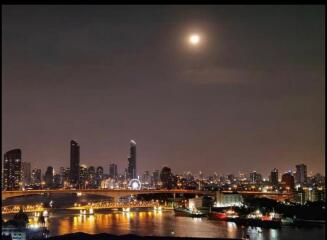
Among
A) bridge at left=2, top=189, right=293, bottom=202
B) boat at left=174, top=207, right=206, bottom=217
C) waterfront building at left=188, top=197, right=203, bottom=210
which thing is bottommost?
boat at left=174, top=207, right=206, bottom=217

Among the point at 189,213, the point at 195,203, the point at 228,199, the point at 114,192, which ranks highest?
the point at 114,192

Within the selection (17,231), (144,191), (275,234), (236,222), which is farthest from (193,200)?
(17,231)

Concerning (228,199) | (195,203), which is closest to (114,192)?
(195,203)

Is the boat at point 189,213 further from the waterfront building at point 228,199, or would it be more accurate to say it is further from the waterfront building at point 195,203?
the waterfront building at point 228,199

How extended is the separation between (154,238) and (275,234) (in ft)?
23.9

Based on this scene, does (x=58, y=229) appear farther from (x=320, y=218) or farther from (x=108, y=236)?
(x=320, y=218)

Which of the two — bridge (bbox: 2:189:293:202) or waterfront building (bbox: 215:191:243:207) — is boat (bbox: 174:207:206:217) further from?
waterfront building (bbox: 215:191:243:207)

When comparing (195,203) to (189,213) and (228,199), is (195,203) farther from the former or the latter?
(189,213)

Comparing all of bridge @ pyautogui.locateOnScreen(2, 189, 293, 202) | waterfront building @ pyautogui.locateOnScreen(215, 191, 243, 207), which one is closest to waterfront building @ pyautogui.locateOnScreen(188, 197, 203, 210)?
bridge @ pyautogui.locateOnScreen(2, 189, 293, 202)

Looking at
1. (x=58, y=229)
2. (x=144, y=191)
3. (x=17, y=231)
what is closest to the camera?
(x=17, y=231)

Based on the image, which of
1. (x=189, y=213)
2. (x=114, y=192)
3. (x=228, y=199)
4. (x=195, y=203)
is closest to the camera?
(x=114, y=192)

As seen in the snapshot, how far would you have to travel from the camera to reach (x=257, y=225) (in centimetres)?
1426

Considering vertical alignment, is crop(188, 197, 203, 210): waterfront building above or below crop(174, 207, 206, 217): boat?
above
